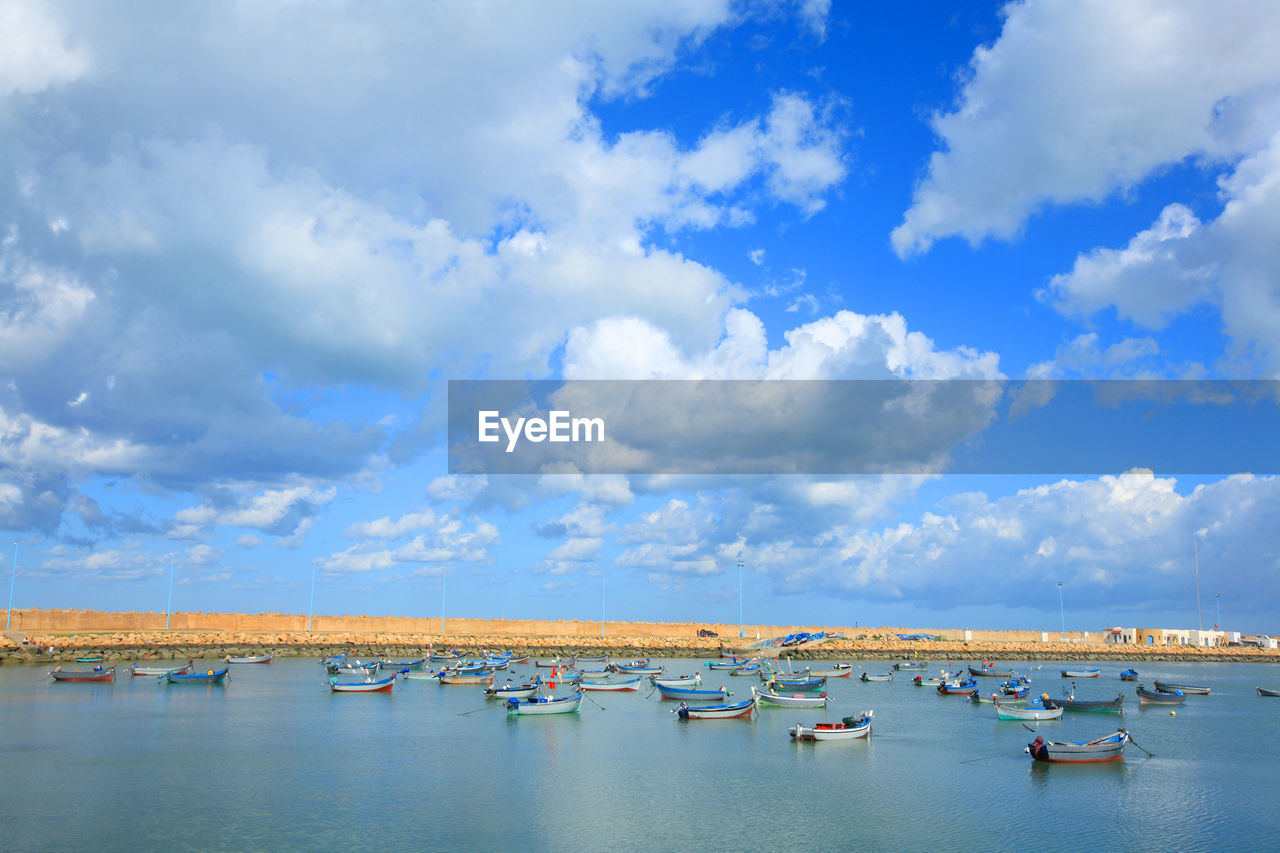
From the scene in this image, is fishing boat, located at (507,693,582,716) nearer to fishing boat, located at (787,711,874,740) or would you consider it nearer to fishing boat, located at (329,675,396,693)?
fishing boat, located at (787,711,874,740)

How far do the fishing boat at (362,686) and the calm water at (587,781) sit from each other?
8454mm

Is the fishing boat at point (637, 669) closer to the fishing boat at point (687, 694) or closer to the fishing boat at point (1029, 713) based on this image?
the fishing boat at point (687, 694)

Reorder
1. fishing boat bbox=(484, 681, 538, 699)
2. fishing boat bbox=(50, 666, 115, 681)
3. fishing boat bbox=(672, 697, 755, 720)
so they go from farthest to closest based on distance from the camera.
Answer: fishing boat bbox=(50, 666, 115, 681)
fishing boat bbox=(484, 681, 538, 699)
fishing boat bbox=(672, 697, 755, 720)

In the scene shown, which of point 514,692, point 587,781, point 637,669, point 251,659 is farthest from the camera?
point 251,659

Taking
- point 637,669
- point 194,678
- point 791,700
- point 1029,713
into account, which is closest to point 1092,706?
point 1029,713

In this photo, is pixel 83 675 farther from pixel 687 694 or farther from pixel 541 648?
pixel 541 648

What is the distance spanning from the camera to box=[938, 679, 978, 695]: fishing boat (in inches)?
3214

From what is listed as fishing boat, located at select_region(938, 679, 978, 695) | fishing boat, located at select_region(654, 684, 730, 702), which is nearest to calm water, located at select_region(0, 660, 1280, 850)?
fishing boat, located at select_region(654, 684, 730, 702)

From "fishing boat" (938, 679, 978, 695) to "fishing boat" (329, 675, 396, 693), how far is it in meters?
50.3

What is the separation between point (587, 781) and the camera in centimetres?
4012

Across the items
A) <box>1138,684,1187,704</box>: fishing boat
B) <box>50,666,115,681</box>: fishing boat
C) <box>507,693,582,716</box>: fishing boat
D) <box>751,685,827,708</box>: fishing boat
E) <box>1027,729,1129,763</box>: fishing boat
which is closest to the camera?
<box>1027,729,1129,763</box>: fishing boat

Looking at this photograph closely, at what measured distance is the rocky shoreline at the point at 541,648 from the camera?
105 meters

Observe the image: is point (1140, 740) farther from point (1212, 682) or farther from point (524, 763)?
point (1212, 682)

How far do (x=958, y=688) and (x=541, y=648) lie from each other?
6828 cm
